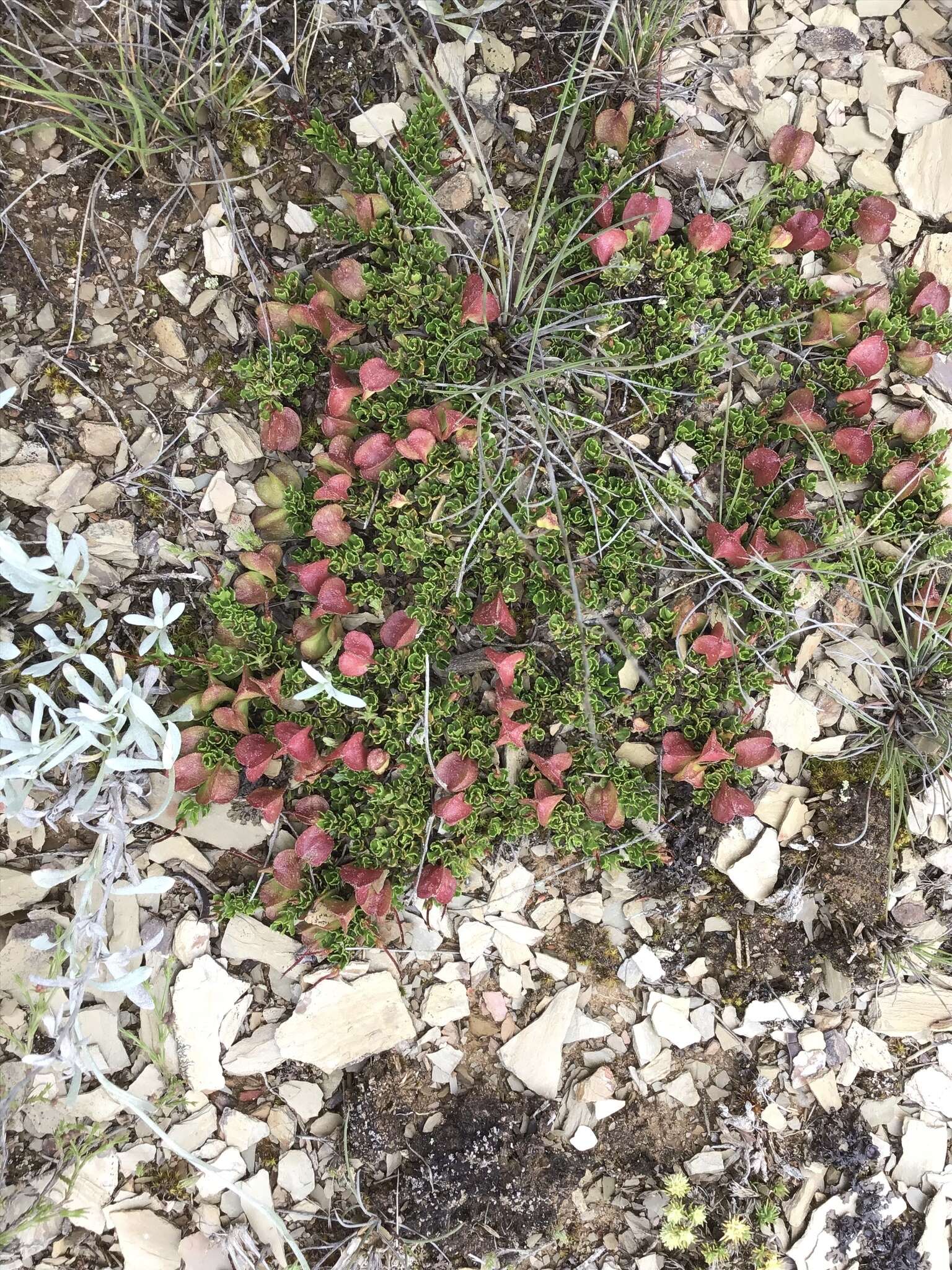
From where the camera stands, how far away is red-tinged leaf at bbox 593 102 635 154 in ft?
11.1

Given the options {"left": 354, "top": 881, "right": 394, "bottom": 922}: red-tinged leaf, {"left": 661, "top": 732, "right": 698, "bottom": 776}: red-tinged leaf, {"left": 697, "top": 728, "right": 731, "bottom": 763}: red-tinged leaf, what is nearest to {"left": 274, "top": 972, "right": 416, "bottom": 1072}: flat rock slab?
{"left": 354, "top": 881, "right": 394, "bottom": 922}: red-tinged leaf

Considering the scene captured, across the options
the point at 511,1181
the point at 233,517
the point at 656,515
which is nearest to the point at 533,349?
the point at 656,515

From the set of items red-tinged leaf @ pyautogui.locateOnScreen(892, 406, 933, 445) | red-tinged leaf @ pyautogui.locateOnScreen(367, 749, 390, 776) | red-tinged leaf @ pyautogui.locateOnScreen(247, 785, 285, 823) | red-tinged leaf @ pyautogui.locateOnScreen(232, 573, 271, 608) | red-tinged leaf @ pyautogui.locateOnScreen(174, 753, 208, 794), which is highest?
red-tinged leaf @ pyautogui.locateOnScreen(232, 573, 271, 608)

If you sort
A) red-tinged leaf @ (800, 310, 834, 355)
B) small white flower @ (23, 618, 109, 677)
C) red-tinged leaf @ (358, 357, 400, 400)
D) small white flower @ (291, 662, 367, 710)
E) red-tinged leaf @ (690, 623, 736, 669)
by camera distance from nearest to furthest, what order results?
1. small white flower @ (291, 662, 367, 710)
2. small white flower @ (23, 618, 109, 677)
3. red-tinged leaf @ (358, 357, 400, 400)
4. red-tinged leaf @ (690, 623, 736, 669)
5. red-tinged leaf @ (800, 310, 834, 355)

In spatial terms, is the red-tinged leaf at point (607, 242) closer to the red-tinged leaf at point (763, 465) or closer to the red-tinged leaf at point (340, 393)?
the red-tinged leaf at point (763, 465)

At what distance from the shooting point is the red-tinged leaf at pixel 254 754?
3.35m

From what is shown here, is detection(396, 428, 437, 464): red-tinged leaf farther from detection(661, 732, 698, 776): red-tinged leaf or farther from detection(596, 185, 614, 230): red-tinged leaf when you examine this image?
detection(661, 732, 698, 776): red-tinged leaf

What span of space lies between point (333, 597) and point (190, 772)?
837 mm

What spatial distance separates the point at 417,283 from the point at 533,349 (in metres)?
0.51

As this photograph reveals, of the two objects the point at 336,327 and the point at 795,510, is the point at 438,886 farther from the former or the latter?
the point at 336,327

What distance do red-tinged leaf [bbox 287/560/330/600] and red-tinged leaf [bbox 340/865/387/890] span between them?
1.02m

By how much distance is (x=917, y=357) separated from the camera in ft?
11.6

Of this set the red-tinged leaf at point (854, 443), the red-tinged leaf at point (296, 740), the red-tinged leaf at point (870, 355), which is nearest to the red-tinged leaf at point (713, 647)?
the red-tinged leaf at point (854, 443)

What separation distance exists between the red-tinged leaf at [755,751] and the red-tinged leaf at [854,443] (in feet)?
3.62
